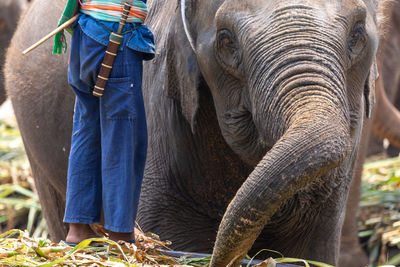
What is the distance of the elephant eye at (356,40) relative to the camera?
342 centimetres

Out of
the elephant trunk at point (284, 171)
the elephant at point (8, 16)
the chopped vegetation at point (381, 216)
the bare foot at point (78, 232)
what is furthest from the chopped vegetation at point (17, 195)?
the elephant trunk at point (284, 171)

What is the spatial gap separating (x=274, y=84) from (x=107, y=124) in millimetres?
630

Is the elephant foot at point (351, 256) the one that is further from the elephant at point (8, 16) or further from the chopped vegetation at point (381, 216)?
the elephant at point (8, 16)

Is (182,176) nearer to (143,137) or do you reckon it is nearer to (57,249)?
(143,137)

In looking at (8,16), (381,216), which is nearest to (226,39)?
(381,216)

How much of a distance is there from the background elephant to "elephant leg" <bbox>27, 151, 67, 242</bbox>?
1.93 meters

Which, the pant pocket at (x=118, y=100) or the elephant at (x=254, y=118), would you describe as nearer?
the elephant at (x=254, y=118)

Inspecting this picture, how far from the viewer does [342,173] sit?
12.6 ft

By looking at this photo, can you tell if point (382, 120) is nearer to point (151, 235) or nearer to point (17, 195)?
point (17, 195)

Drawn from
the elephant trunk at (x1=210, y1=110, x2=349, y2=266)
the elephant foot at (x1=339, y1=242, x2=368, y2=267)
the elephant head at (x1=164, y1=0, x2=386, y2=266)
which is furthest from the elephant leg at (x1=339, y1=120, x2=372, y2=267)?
the elephant trunk at (x1=210, y1=110, x2=349, y2=266)

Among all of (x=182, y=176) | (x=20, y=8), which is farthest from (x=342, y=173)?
(x=20, y=8)

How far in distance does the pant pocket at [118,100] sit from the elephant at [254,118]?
1.14 feet

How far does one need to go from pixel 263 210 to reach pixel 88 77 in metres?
0.97

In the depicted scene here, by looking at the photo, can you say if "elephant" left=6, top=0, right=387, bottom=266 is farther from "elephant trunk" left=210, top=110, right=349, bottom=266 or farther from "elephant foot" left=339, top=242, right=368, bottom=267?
"elephant foot" left=339, top=242, right=368, bottom=267
